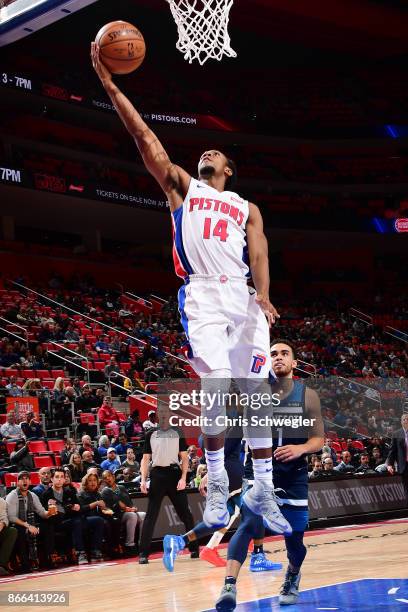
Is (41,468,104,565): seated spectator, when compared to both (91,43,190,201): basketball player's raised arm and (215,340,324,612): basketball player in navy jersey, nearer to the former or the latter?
(215,340,324,612): basketball player in navy jersey

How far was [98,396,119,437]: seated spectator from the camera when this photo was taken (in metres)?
14.7

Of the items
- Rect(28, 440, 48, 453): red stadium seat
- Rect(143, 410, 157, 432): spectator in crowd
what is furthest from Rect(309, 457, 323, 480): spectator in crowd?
Rect(28, 440, 48, 453): red stadium seat

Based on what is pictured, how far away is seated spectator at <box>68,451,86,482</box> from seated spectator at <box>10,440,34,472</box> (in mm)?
711

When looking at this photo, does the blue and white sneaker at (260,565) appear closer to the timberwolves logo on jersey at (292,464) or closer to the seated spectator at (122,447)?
the timberwolves logo on jersey at (292,464)

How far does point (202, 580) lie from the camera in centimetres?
830

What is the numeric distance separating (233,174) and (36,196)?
21.1 metres

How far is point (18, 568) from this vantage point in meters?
9.66

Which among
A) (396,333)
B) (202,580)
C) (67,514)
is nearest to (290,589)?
(202,580)

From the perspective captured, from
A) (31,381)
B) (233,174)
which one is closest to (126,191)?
(31,381)

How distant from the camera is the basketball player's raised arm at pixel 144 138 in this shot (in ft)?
14.9

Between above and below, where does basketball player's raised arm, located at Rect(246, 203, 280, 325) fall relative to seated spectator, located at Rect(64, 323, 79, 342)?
below

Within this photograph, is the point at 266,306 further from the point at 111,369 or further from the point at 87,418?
the point at 111,369

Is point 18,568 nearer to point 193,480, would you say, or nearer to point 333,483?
point 193,480

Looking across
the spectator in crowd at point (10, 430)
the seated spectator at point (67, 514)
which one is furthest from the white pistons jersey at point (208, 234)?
the spectator in crowd at point (10, 430)
